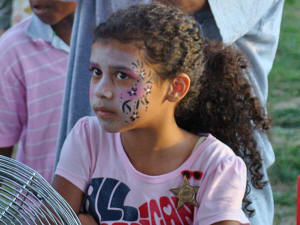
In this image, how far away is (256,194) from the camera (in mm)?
2389

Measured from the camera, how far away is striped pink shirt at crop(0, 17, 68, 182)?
9.88ft

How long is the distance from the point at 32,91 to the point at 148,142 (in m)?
1.14

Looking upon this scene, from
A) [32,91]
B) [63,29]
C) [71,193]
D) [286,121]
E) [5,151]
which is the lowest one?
[286,121]

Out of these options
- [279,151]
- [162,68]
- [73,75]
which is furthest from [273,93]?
[162,68]

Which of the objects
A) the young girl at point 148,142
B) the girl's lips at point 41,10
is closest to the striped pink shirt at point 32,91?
the girl's lips at point 41,10

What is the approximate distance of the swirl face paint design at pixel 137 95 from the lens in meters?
1.92

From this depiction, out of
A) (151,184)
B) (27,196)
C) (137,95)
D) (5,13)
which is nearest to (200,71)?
(137,95)

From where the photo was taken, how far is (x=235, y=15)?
2258 millimetres

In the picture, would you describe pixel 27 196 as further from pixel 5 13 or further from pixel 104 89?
pixel 5 13

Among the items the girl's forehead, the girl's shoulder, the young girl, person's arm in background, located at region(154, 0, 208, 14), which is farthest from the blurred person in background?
the girl's shoulder

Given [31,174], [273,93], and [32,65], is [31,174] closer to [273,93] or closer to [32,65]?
[32,65]

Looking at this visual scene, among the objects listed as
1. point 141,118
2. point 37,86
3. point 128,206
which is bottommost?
point 37,86

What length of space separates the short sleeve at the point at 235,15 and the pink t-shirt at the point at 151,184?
384mm

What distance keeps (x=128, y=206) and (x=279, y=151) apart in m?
2.74
